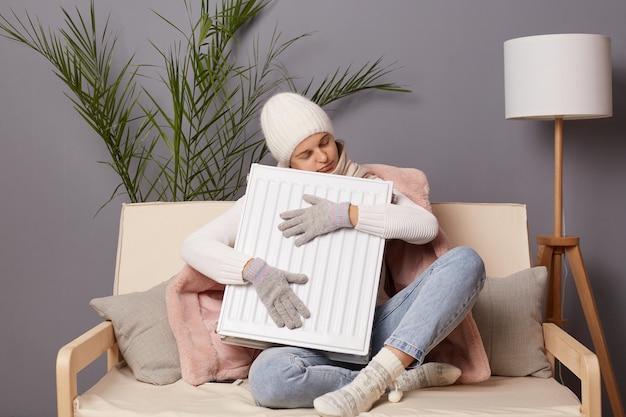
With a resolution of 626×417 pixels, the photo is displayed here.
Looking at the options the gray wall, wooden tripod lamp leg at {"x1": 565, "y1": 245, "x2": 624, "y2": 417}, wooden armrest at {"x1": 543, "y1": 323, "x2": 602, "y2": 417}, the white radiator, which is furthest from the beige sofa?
the gray wall

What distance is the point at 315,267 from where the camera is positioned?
74.5 inches

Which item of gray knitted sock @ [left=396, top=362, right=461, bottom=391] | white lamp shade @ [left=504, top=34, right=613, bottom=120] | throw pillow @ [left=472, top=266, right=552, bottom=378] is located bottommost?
gray knitted sock @ [left=396, top=362, right=461, bottom=391]

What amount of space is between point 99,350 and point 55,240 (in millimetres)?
1183

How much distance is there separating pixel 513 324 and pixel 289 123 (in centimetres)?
81

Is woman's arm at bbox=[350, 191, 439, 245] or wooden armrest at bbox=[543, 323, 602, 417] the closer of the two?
wooden armrest at bbox=[543, 323, 602, 417]

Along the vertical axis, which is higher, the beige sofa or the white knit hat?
the white knit hat

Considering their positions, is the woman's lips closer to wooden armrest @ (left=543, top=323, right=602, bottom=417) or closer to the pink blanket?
the pink blanket

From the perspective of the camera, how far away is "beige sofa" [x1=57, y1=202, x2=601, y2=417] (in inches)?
68.3

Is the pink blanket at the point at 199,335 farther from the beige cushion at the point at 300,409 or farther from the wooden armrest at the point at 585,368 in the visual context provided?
the wooden armrest at the point at 585,368

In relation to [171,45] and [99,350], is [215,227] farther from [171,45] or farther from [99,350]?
[171,45]

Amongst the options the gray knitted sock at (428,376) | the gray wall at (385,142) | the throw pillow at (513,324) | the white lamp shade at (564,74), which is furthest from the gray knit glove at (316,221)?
the gray wall at (385,142)

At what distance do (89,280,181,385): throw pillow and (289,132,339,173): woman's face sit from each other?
0.54 meters

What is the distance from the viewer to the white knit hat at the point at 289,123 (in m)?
2.08

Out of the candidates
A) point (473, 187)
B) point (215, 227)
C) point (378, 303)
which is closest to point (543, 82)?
point (473, 187)
